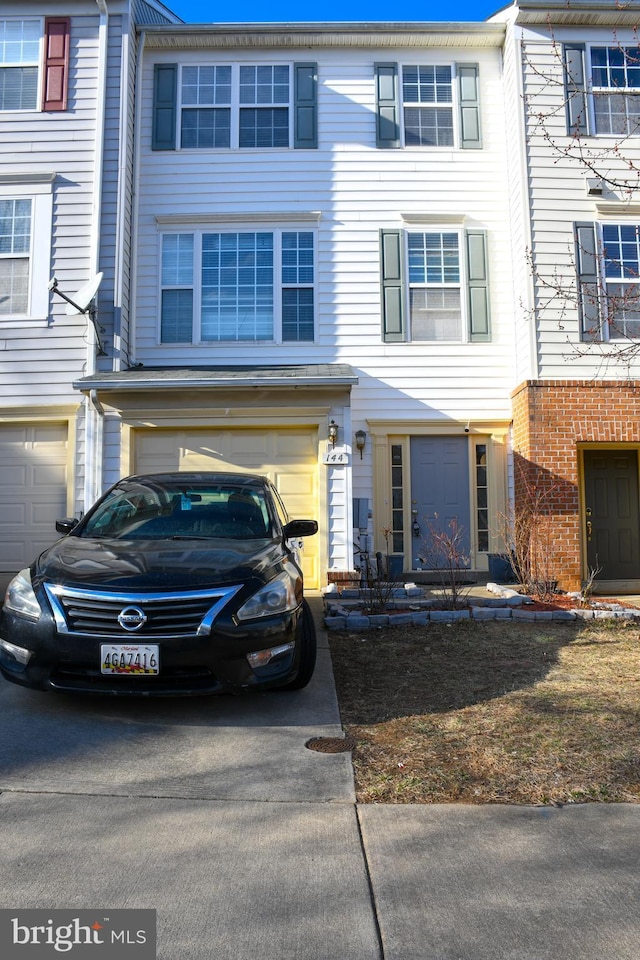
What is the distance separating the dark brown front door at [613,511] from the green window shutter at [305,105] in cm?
655

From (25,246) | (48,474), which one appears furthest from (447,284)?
(48,474)

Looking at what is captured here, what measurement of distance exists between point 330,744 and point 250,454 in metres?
6.51

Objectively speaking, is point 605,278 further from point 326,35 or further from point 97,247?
point 97,247

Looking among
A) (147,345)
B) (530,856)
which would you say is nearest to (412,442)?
(147,345)

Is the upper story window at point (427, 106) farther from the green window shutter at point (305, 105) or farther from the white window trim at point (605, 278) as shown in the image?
the white window trim at point (605, 278)

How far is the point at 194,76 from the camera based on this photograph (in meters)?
11.1


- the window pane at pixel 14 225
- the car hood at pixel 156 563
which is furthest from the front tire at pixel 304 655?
the window pane at pixel 14 225

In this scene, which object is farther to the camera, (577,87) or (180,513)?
(577,87)

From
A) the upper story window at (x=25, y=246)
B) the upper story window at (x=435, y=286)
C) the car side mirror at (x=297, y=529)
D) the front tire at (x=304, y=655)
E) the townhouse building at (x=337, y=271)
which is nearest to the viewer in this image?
the front tire at (x=304, y=655)

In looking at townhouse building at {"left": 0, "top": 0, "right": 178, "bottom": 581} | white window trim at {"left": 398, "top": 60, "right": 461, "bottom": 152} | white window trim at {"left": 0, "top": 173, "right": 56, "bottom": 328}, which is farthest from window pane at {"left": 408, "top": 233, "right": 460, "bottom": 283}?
white window trim at {"left": 0, "top": 173, "right": 56, "bottom": 328}

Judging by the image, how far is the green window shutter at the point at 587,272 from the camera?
32.8ft

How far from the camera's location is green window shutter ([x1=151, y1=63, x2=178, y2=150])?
1093 centimetres

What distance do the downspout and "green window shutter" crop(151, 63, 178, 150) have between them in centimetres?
88

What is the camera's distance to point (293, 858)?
2.54 meters
